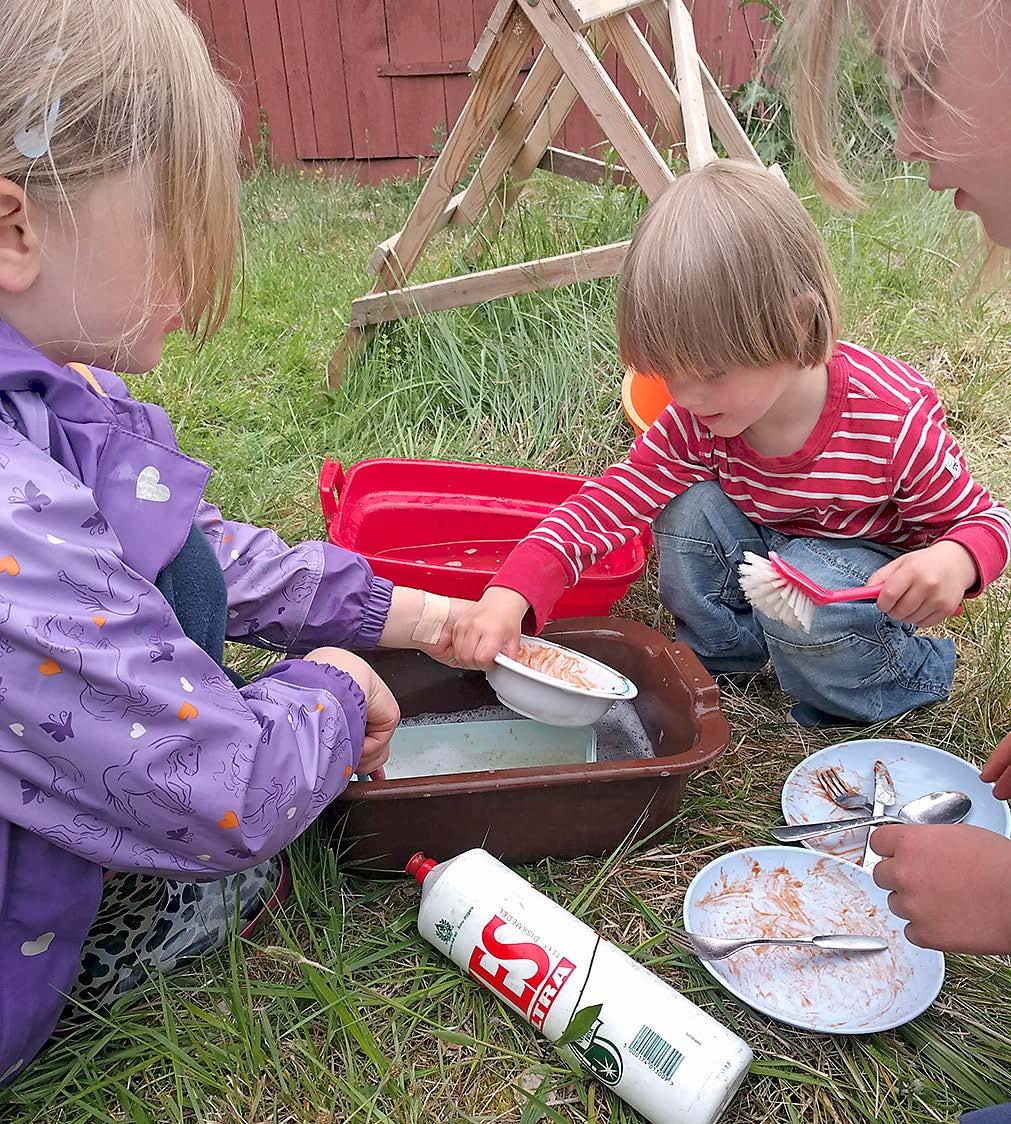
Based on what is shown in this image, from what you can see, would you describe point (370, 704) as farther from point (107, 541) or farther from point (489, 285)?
point (489, 285)

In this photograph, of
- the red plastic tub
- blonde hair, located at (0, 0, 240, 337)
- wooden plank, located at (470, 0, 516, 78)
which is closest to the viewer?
blonde hair, located at (0, 0, 240, 337)

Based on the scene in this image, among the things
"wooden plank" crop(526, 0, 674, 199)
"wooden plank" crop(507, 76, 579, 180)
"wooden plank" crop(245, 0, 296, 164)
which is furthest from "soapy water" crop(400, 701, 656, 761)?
"wooden plank" crop(245, 0, 296, 164)

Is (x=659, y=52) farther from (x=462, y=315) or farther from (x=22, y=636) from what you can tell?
(x=22, y=636)

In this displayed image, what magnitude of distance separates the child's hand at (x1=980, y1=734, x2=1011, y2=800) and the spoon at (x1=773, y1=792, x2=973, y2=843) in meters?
0.11

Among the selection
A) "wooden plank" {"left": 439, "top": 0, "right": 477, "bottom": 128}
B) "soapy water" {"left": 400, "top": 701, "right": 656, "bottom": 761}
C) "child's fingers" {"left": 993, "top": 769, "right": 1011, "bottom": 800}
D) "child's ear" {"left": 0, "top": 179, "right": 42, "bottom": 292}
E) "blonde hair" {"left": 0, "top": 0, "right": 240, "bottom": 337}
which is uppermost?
"wooden plank" {"left": 439, "top": 0, "right": 477, "bottom": 128}

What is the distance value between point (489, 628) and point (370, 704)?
9.6 inches

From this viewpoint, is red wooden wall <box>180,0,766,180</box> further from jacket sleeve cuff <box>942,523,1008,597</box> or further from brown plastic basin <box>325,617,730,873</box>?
brown plastic basin <box>325,617,730,873</box>

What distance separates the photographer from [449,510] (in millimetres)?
1932

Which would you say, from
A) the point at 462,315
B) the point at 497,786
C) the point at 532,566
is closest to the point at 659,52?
the point at 462,315

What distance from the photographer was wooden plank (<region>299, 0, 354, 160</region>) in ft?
15.8

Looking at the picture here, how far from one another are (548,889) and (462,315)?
1.68 meters

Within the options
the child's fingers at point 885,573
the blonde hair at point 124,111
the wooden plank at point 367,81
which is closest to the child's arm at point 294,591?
the blonde hair at point 124,111

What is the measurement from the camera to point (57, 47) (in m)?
0.82

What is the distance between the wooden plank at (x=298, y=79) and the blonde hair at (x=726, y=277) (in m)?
4.26
